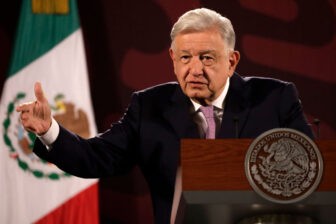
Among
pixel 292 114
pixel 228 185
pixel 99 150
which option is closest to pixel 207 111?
pixel 292 114

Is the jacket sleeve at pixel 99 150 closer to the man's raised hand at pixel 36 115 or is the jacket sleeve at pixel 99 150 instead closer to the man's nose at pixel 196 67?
the man's raised hand at pixel 36 115

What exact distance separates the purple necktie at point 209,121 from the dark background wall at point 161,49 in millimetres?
1927

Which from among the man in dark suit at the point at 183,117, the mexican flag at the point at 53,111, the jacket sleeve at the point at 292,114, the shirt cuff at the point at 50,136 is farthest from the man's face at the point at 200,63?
the mexican flag at the point at 53,111

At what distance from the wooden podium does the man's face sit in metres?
0.75

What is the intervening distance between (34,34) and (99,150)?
2.10 meters

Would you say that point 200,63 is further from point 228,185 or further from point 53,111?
point 53,111

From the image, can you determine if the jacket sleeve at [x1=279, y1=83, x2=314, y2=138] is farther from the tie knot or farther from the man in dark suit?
the tie knot

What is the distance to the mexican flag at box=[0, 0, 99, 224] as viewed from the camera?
168 inches

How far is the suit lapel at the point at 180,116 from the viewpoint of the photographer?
250 centimetres

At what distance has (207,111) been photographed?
2623 mm

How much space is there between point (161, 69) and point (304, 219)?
2924mm

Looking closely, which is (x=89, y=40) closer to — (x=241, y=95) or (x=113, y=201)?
(x=113, y=201)

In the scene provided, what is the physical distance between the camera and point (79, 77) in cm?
445

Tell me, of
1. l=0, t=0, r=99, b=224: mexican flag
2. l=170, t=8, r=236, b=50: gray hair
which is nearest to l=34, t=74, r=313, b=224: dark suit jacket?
l=170, t=8, r=236, b=50: gray hair
